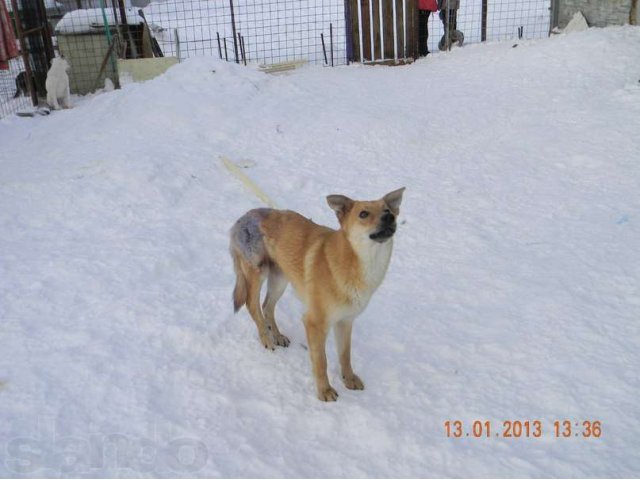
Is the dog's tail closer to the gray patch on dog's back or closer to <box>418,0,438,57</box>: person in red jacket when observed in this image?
the gray patch on dog's back

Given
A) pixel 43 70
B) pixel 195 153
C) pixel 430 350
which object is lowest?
pixel 430 350

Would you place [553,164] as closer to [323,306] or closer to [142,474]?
[323,306]

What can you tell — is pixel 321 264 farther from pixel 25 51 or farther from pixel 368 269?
pixel 25 51

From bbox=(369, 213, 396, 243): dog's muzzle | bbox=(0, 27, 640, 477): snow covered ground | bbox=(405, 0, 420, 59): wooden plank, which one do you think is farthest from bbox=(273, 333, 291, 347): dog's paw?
bbox=(405, 0, 420, 59): wooden plank

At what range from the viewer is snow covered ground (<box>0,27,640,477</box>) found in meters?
3.03

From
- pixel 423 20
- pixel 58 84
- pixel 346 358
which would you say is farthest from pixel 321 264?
pixel 423 20

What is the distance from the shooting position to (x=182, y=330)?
13.0ft

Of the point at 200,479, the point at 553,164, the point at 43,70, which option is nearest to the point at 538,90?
the point at 553,164

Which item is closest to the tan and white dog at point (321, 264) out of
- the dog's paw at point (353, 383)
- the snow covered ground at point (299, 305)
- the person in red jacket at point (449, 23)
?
the dog's paw at point (353, 383)

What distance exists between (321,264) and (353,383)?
815 millimetres

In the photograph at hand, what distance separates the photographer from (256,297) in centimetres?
385

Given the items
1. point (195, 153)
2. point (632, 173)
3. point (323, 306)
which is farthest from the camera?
point (195, 153)

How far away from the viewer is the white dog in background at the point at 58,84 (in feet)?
33.9

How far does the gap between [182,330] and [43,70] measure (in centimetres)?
985
